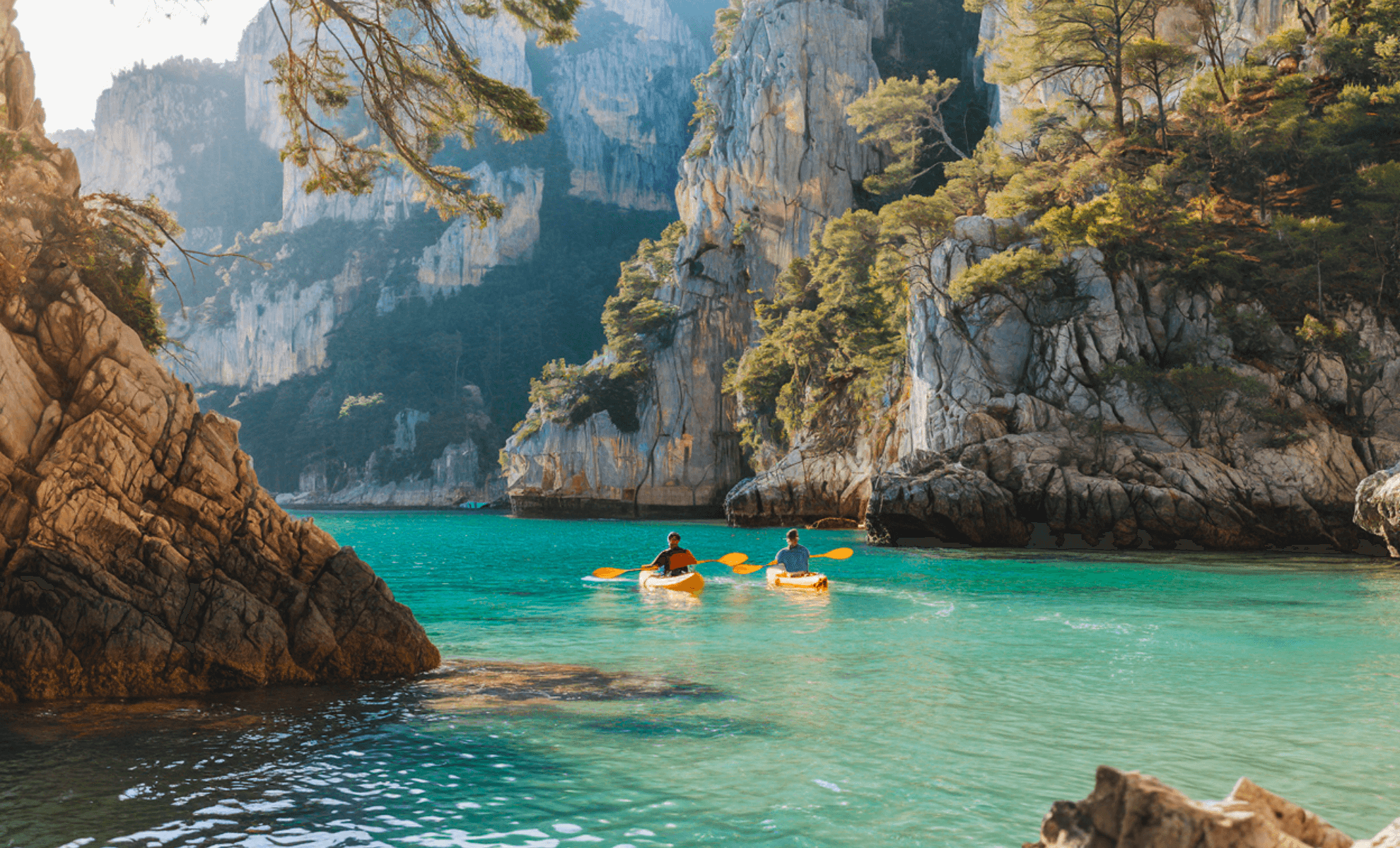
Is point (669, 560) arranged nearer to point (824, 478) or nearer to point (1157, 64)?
point (824, 478)

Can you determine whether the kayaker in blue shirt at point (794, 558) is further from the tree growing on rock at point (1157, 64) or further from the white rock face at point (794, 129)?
the white rock face at point (794, 129)

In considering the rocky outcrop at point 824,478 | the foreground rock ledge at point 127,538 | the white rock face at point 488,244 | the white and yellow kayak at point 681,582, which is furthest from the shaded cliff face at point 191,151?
the foreground rock ledge at point 127,538

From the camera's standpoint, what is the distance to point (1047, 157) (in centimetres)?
3544

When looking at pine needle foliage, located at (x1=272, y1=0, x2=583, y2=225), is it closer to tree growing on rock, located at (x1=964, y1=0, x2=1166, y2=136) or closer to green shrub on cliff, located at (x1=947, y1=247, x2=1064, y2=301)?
green shrub on cliff, located at (x1=947, y1=247, x2=1064, y2=301)

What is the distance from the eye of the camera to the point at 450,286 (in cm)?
10181

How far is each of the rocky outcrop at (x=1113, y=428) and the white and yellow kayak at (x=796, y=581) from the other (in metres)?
11.2

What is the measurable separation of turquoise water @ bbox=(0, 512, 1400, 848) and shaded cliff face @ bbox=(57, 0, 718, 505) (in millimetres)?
79388

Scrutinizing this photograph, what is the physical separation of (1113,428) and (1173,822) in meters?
27.9

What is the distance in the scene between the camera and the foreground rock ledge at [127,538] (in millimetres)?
8023

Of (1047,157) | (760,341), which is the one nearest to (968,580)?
(1047,157)

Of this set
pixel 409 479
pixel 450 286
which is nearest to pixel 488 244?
pixel 450 286

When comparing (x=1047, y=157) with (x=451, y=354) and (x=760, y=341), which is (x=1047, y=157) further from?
(x=451, y=354)

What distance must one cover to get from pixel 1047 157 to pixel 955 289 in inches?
351

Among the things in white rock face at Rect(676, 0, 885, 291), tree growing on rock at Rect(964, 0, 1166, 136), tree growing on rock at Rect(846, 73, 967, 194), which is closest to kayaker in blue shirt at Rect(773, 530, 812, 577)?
tree growing on rock at Rect(964, 0, 1166, 136)
